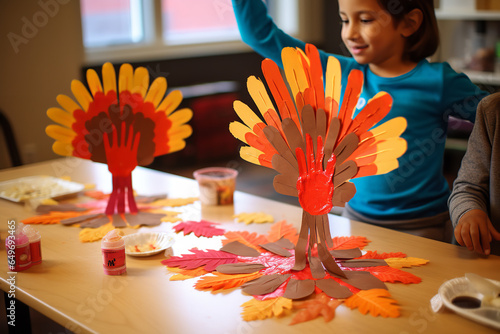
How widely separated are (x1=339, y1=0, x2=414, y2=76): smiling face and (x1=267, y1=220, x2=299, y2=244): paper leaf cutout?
51 cm

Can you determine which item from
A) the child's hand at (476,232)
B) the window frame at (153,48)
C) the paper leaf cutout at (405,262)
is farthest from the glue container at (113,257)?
the window frame at (153,48)

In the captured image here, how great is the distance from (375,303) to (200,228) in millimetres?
543

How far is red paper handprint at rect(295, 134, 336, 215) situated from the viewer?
1105 millimetres

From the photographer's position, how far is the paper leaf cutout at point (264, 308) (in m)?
0.95

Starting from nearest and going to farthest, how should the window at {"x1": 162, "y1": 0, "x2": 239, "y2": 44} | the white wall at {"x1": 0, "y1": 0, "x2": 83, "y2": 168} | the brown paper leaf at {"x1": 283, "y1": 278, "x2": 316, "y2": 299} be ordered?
1. the brown paper leaf at {"x1": 283, "y1": 278, "x2": 316, "y2": 299}
2. the white wall at {"x1": 0, "y1": 0, "x2": 83, "y2": 168}
3. the window at {"x1": 162, "y1": 0, "x2": 239, "y2": 44}

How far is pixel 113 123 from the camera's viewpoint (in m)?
1.48

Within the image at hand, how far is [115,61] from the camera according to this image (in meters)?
4.12

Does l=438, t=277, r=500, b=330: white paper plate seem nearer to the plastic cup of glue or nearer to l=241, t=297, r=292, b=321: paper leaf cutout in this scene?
l=241, t=297, r=292, b=321: paper leaf cutout

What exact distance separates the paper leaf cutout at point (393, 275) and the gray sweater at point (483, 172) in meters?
0.24

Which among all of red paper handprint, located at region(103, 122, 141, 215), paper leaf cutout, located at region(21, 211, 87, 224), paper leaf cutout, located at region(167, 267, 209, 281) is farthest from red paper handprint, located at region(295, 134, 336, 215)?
paper leaf cutout, located at region(21, 211, 87, 224)

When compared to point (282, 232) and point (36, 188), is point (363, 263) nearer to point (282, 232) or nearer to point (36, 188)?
point (282, 232)

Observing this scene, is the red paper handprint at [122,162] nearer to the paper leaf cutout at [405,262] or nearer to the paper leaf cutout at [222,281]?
the paper leaf cutout at [222,281]

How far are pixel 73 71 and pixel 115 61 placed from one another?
41 centimetres

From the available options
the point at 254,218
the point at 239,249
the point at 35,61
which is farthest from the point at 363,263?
the point at 35,61
